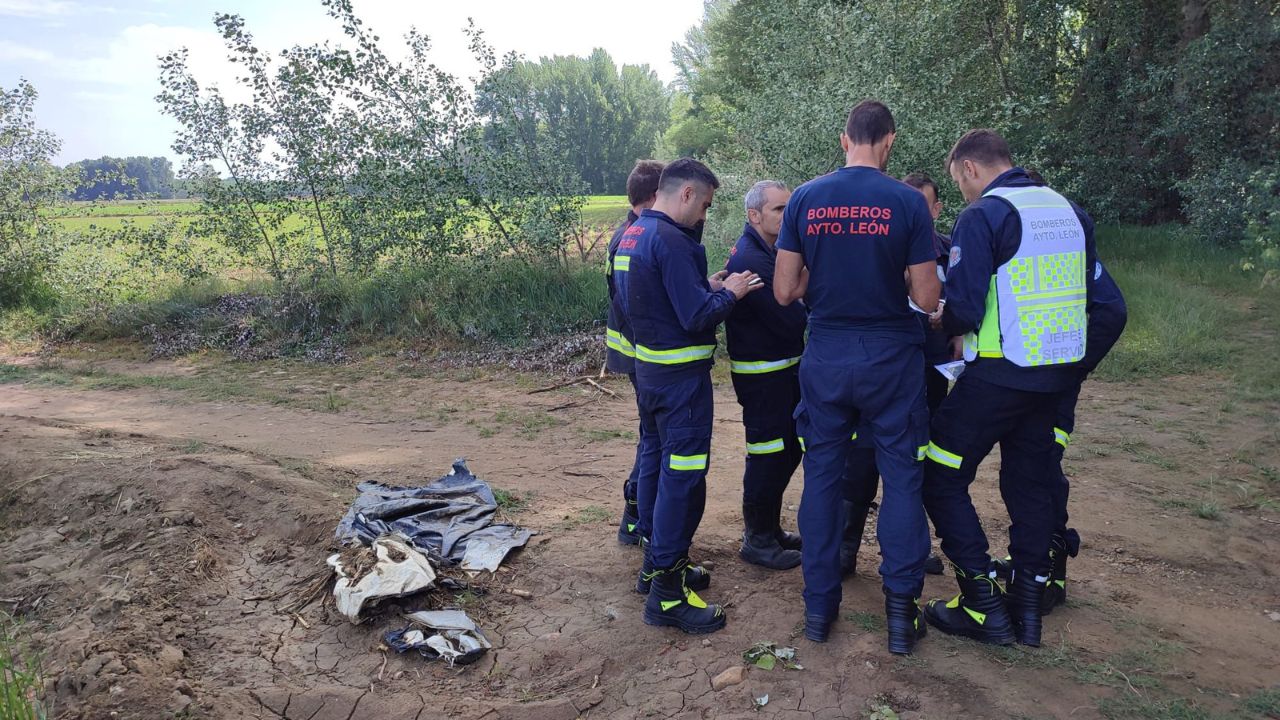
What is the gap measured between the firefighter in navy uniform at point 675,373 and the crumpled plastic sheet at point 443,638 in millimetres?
855

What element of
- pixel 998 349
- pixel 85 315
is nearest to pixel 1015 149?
pixel 998 349

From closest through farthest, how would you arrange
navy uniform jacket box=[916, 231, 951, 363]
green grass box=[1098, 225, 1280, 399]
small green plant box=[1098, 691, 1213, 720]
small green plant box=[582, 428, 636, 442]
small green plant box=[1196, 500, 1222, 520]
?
1. small green plant box=[1098, 691, 1213, 720]
2. navy uniform jacket box=[916, 231, 951, 363]
3. small green plant box=[1196, 500, 1222, 520]
4. small green plant box=[582, 428, 636, 442]
5. green grass box=[1098, 225, 1280, 399]

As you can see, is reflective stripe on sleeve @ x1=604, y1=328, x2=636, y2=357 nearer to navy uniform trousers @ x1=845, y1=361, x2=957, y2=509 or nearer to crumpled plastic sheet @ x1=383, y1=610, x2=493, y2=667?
navy uniform trousers @ x1=845, y1=361, x2=957, y2=509

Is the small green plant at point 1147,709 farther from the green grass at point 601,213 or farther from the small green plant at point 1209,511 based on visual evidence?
the green grass at point 601,213

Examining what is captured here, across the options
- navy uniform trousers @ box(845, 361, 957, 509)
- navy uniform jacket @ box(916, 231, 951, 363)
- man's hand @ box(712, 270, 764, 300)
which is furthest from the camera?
navy uniform jacket @ box(916, 231, 951, 363)

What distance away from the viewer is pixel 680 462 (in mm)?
4016

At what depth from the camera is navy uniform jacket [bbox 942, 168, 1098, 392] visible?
3576 millimetres

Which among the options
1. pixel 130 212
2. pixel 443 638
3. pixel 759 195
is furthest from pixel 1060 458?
pixel 130 212

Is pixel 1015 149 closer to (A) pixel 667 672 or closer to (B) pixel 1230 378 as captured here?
(B) pixel 1230 378

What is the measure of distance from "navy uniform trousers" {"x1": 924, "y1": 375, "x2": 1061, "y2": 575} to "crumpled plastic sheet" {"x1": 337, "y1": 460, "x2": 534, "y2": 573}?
97.7 inches

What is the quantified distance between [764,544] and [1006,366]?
174 cm

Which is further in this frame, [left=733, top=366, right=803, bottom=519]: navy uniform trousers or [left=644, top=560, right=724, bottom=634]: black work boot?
[left=733, top=366, right=803, bottom=519]: navy uniform trousers

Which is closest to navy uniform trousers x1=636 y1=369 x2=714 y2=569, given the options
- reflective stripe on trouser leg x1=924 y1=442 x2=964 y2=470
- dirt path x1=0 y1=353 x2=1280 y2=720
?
dirt path x1=0 y1=353 x2=1280 y2=720

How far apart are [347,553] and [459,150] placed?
8.12 m
